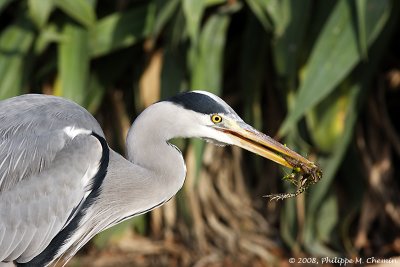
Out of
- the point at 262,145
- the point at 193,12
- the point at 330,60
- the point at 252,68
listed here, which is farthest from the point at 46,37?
the point at 262,145

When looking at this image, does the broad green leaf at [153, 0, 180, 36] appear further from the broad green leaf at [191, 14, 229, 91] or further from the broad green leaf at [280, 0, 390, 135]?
the broad green leaf at [280, 0, 390, 135]

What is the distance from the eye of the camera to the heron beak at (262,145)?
4066 millimetres

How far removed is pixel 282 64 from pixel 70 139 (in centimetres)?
168

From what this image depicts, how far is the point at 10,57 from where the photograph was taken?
599 cm

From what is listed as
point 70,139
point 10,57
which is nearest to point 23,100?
point 70,139

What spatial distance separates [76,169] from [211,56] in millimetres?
1854

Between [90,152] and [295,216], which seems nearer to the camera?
[90,152]

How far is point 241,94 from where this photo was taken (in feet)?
20.8

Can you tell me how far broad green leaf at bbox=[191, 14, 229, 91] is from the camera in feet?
19.2

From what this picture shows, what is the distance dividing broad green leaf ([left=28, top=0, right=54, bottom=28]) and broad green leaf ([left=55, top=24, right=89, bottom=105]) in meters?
0.33

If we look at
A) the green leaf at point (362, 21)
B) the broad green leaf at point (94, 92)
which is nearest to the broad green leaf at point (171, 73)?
the broad green leaf at point (94, 92)

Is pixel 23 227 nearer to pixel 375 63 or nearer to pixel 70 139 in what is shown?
pixel 70 139

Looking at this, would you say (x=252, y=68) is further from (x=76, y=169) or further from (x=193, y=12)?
(x=76, y=169)

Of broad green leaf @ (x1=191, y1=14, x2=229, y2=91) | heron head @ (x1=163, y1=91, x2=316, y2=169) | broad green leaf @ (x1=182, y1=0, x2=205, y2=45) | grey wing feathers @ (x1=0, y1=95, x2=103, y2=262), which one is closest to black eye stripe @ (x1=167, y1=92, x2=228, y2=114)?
heron head @ (x1=163, y1=91, x2=316, y2=169)
